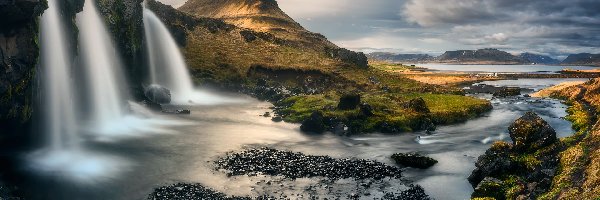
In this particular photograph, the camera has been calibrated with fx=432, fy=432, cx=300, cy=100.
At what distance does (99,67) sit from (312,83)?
243 feet

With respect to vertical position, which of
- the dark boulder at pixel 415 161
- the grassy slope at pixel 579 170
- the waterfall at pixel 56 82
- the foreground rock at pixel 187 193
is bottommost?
the dark boulder at pixel 415 161

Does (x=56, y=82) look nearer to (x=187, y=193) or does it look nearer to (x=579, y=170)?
(x=187, y=193)

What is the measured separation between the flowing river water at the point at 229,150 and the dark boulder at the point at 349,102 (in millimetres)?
10947

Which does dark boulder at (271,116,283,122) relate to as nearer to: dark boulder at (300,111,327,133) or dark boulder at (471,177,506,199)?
dark boulder at (300,111,327,133)

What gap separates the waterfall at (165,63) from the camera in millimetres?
121812

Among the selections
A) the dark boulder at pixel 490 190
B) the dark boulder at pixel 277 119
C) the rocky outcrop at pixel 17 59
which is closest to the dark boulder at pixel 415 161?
the dark boulder at pixel 490 190

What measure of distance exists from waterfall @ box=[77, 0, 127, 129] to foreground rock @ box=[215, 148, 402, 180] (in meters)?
31.7

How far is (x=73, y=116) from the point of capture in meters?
66.8

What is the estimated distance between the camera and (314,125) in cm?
7638

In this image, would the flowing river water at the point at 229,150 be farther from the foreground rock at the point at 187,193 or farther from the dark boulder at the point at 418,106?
the dark boulder at the point at 418,106

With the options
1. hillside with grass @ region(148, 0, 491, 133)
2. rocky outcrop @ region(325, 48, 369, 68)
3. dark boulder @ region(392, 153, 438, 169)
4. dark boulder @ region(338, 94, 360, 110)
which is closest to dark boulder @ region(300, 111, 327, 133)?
hillside with grass @ region(148, 0, 491, 133)

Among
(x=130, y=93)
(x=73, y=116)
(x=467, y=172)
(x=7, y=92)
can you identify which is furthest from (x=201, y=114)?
(x=467, y=172)

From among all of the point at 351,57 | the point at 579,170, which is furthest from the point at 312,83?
the point at 579,170

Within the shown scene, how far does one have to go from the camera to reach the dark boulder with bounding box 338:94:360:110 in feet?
285
